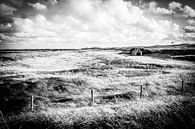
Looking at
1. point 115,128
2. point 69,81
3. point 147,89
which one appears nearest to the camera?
point 115,128

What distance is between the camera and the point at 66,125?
15.2 feet

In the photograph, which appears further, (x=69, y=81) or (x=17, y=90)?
(x=69, y=81)

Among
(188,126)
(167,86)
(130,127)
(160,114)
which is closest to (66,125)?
(130,127)

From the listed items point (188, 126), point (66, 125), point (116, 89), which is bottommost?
point (116, 89)

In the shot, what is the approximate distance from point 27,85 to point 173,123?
20929 mm

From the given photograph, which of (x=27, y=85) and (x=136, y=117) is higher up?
(x=136, y=117)

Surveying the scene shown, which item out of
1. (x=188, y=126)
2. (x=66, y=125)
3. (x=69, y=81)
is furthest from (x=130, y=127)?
(x=69, y=81)

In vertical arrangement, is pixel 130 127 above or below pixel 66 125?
above

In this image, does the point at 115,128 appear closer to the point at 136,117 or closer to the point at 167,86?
the point at 136,117

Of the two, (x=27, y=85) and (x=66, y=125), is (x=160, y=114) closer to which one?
(x=66, y=125)

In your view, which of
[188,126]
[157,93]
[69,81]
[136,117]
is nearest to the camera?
[188,126]

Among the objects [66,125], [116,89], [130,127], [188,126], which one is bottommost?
[116,89]

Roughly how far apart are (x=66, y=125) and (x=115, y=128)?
1.73 metres

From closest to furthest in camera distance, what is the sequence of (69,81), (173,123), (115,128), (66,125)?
(173,123) < (115,128) < (66,125) < (69,81)
